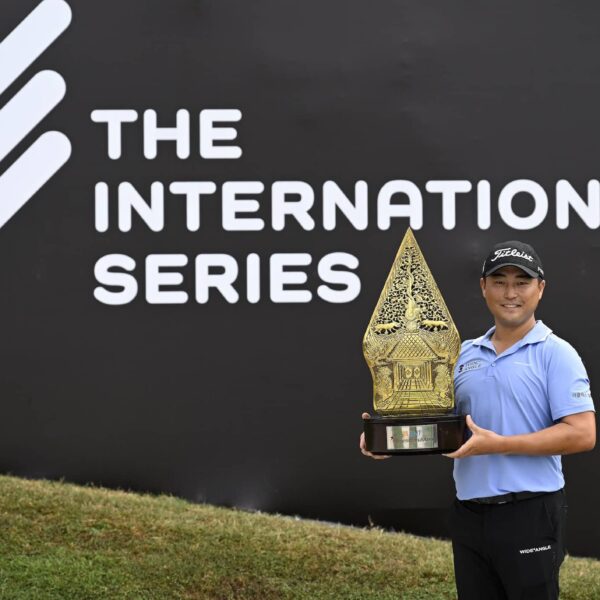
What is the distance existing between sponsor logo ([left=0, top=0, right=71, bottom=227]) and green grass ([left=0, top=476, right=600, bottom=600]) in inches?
59.8

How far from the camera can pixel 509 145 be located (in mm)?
4578

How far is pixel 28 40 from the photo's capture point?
4.62m

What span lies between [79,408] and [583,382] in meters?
3.13

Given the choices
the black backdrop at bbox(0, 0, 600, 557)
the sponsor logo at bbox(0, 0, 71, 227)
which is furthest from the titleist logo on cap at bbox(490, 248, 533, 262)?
the sponsor logo at bbox(0, 0, 71, 227)

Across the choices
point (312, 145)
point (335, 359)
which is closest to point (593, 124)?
point (312, 145)

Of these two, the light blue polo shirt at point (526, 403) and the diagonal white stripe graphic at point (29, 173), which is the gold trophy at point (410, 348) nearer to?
the light blue polo shirt at point (526, 403)

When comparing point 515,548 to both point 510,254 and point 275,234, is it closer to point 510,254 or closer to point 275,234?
point 510,254

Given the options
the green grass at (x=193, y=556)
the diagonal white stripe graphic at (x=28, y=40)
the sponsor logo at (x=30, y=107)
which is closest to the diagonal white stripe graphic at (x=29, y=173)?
the sponsor logo at (x=30, y=107)

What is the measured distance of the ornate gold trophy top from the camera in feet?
7.79

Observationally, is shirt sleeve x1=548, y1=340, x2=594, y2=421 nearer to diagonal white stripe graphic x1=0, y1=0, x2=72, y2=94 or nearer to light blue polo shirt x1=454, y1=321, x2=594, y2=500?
light blue polo shirt x1=454, y1=321, x2=594, y2=500

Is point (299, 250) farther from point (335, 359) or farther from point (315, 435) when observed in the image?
point (315, 435)

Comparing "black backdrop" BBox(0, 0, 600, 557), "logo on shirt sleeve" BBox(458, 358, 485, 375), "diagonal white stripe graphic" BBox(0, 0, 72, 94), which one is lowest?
"logo on shirt sleeve" BBox(458, 358, 485, 375)

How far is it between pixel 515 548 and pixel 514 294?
58cm

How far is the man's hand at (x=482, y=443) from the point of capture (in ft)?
6.56
